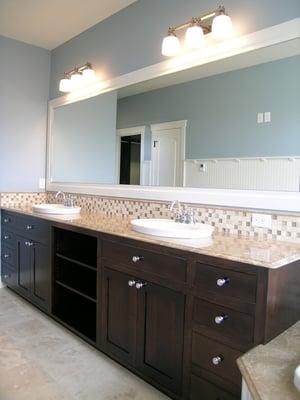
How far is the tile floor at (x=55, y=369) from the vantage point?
5.87 ft

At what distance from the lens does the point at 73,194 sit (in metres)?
3.33

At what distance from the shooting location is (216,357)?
1.44m

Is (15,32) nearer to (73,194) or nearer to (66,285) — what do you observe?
(73,194)

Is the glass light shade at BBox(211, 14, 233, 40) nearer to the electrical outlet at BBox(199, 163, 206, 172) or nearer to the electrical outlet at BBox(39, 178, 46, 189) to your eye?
the electrical outlet at BBox(199, 163, 206, 172)

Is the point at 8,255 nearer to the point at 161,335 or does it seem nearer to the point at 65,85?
the point at 65,85

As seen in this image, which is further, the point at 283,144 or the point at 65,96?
the point at 65,96

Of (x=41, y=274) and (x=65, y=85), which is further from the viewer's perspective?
(x=65, y=85)

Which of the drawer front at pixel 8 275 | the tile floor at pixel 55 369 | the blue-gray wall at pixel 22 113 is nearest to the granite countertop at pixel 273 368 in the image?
the tile floor at pixel 55 369

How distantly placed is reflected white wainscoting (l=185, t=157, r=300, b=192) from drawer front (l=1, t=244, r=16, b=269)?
1884 mm

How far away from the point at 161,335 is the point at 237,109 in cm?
137

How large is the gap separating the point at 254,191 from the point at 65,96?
2.33 meters

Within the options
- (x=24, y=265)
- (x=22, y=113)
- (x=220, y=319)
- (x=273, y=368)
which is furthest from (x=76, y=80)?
(x=273, y=368)

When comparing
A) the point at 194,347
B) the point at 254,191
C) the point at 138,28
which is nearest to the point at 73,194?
the point at 138,28

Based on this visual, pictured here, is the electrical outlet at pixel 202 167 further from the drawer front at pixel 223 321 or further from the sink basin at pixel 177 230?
the drawer front at pixel 223 321
